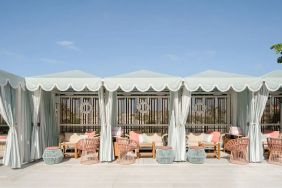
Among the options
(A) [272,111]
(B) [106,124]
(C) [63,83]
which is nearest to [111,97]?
(B) [106,124]

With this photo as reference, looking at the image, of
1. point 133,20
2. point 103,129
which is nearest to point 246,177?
point 103,129

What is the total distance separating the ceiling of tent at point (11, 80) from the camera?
7.62 m

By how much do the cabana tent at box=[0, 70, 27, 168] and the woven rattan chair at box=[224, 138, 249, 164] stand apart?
6206 mm

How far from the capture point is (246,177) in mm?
7176

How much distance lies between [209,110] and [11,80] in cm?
753

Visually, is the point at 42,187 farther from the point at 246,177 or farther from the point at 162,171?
the point at 246,177

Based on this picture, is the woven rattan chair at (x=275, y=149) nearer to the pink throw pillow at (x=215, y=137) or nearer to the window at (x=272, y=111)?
the pink throw pillow at (x=215, y=137)

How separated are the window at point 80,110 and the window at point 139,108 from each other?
98cm

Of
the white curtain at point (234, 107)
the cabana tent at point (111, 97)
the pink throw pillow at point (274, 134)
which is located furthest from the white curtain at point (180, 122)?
the pink throw pillow at point (274, 134)

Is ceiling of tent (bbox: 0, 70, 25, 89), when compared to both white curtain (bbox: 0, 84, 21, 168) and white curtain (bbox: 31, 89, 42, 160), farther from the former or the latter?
white curtain (bbox: 31, 89, 42, 160)

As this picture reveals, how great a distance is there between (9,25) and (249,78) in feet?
31.5

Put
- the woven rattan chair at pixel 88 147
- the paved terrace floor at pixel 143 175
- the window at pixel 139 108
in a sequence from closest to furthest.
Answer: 1. the paved terrace floor at pixel 143 175
2. the woven rattan chair at pixel 88 147
3. the window at pixel 139 108

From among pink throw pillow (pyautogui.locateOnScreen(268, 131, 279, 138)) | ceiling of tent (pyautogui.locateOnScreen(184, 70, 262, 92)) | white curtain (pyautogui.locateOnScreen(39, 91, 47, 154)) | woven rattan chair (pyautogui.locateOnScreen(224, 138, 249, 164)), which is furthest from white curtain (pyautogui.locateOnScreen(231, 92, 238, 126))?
white curtain (pyautogui.locateOnScreen(39, 91, 47, 154))

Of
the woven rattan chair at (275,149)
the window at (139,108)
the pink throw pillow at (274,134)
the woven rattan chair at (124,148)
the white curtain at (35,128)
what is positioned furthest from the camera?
the window at (139,108)
